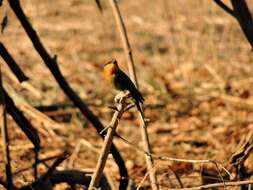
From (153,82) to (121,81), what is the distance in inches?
150

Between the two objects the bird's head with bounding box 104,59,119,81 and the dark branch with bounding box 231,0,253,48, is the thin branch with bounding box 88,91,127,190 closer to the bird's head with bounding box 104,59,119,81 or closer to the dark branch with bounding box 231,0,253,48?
the bird's head with bounding box 104,59,119,81

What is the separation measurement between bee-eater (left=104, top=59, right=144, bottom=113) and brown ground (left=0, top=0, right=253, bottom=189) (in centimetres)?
62

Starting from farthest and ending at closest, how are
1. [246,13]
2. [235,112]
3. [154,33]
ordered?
1. [154,33]
2. [235,112]
3. [246,13]

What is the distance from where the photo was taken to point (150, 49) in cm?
837

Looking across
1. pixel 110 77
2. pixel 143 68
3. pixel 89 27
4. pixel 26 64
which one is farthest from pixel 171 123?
pixel 89 27

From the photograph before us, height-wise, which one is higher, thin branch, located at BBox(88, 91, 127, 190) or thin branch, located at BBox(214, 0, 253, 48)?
thin branch, located at BBox(214, 0, 253, 48)

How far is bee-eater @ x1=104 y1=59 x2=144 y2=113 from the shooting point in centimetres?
265

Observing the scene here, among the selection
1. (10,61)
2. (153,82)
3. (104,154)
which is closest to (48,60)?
(10,61)

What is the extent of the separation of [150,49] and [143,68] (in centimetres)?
106

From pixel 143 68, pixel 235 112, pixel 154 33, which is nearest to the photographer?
pixel 235 112

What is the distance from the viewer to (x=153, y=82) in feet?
21.2

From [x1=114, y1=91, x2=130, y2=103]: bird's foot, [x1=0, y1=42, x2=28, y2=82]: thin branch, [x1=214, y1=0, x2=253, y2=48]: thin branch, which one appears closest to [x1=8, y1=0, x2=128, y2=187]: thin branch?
[x1=0, y1=42, x2=28, y2=82]: thin branch

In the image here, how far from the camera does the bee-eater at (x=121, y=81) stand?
8.69 ft

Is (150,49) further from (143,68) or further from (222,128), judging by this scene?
(222,128)
